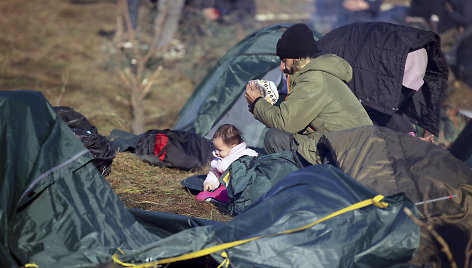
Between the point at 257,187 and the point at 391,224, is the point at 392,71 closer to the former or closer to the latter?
the point at 257,187

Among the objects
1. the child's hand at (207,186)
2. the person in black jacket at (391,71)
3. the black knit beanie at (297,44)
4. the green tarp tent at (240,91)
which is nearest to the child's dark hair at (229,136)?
the child's hand at (207,186)

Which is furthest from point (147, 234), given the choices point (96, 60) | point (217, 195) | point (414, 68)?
point (96, 60)

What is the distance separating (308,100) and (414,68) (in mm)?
1325

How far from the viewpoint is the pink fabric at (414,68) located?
473 centimetres

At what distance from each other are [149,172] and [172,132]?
0.47 meters

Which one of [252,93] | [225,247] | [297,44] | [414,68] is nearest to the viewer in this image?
[225,247]

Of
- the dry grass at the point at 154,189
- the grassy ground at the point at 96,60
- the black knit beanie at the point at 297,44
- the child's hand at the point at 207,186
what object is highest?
the black knit beanie at the point at 297,44

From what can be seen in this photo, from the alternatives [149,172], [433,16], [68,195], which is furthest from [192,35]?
[68,195]

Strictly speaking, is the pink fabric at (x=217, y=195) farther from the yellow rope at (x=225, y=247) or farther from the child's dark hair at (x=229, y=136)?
the yellow rope at (x=225, y=247)

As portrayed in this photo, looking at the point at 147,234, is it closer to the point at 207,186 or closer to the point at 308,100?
the point at 207,186

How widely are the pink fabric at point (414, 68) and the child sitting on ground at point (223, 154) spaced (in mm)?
1504

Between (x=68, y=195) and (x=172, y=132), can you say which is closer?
A: (x=68, y=195)

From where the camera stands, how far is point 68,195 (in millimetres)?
3008

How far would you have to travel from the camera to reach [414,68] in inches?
187
